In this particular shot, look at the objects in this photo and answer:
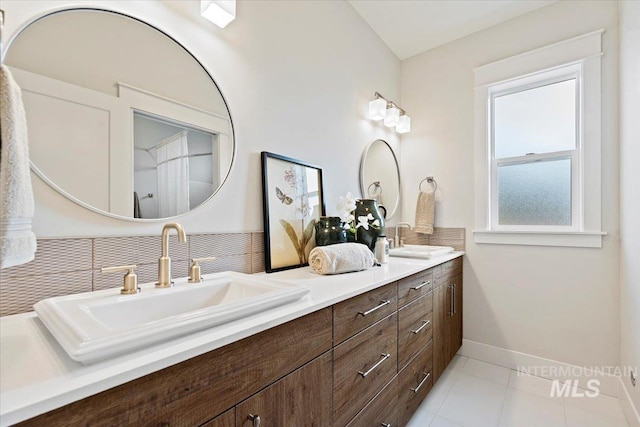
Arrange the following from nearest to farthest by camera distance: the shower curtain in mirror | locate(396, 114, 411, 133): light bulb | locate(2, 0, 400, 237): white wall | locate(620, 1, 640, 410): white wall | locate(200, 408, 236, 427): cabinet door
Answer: locate(200, 408, 236, 427): cabinet door, locate(2, 0, 400, 237): white wall, the shower curtain in mirror, locate(620, 1, 640, 410): white wall, locate(396, 114, 411, 133): light bulb

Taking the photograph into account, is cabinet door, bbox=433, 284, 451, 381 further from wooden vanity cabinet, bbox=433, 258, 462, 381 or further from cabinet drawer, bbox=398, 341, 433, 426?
cabinet drawer, bbox=398, 341, 433, 426

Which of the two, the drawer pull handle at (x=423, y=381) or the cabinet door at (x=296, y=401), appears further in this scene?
the drawer pull handle at (x=423, y=381)

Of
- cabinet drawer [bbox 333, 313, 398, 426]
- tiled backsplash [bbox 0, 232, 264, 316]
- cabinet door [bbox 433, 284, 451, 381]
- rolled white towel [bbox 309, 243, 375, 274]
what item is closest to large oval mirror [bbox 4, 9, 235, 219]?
tiled backsplash [bbox 0, 232, 264, 316]

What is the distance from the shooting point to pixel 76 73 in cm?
94

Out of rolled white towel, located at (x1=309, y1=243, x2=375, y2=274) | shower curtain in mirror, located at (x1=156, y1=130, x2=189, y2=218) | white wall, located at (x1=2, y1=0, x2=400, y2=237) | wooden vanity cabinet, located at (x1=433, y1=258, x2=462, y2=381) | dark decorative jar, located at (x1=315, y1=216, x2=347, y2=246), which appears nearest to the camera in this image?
white wall, located at (x1=2, y1=0, x2=400, y2=237)

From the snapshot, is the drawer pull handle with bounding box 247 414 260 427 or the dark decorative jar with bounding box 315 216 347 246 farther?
the dark decorative jar with bounding box 315 216 347 246

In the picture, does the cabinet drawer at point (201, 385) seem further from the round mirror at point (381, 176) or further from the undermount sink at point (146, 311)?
the round mirror at point (381, 176)

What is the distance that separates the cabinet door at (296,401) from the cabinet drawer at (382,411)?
9.1 inches

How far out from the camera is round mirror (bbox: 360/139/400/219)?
2346mm

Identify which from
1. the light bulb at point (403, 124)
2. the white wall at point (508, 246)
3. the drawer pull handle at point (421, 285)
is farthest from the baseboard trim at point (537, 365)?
the light bulb at point (403, 124)

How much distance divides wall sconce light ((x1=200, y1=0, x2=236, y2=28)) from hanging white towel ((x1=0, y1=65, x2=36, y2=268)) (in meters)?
0.92

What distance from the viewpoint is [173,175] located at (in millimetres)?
1149

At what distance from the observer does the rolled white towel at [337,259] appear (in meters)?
1.39

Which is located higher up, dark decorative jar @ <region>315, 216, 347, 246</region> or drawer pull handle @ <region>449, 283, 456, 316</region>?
dark decorative jar @ <region>315, 216, 347, 246</region>
